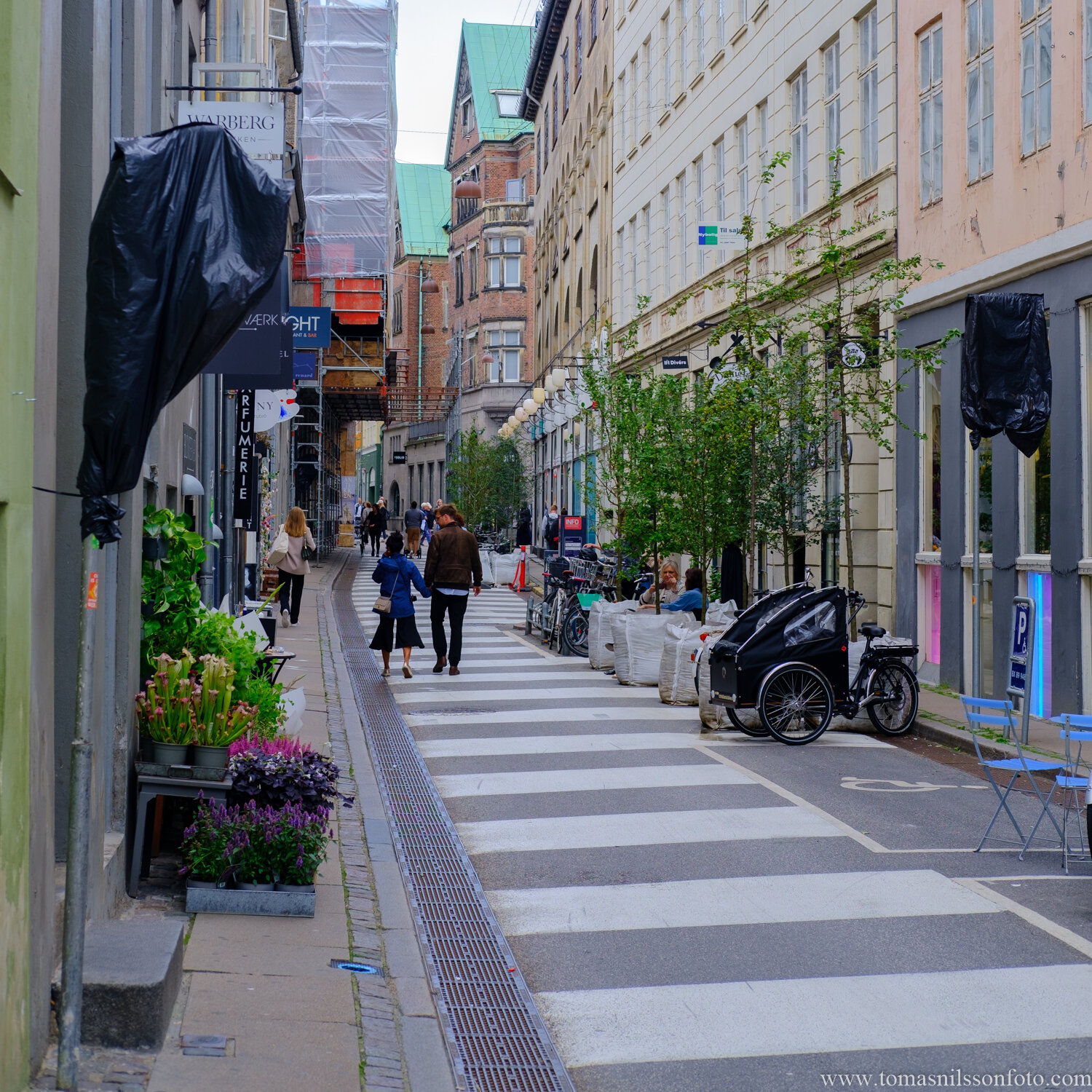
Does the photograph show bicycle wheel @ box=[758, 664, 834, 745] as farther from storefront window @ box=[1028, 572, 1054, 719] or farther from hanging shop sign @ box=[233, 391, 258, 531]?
hanging shop sign @ box=[233, 391, 258, 531]

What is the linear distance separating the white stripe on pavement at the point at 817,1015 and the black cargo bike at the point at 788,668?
21.5ft

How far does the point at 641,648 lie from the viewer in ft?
54.7

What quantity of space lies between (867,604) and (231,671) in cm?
1458

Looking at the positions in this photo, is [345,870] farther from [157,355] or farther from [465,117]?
[465,117]

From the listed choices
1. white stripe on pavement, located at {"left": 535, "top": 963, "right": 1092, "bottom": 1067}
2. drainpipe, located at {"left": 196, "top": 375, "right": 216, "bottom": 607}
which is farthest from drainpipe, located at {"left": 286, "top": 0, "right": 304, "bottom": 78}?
white stripe on pavement, located at {"left": 535, "top": 963, "right": 1092, "bottom": 1067}

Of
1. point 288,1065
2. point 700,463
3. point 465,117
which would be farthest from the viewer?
point 465,117

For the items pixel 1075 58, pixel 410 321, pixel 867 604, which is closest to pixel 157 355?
pixel 1075 58

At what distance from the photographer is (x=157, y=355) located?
4379 mm

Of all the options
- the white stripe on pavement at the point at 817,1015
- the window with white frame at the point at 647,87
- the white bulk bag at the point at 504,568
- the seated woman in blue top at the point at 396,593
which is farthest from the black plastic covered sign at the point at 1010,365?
the white bulk bag at the point at 504,568

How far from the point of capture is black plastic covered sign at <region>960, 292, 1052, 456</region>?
43.0ft

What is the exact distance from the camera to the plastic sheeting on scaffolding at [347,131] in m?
35.5

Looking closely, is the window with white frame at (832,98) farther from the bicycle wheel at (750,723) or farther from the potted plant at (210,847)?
the potted plant at (210,847)

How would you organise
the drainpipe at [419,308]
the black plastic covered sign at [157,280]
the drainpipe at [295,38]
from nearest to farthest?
the black plastic covered sign at [157,280]
the drainpipe at [295,38]
the drainpipe at [419,308]

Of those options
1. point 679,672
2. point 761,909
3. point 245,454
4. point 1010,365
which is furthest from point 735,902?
point 245,454
